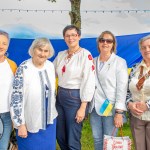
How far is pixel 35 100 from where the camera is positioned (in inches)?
95.3

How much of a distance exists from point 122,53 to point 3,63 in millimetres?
2891

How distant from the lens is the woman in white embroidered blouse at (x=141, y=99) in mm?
2510

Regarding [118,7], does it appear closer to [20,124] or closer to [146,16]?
[146,16]

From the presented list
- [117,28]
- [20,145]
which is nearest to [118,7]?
[117,28]

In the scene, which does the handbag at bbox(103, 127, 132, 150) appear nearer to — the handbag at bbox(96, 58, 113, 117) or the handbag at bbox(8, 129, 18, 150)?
the handbag at bbox(96, 58, 113, 117)

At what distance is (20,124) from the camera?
7.88ft

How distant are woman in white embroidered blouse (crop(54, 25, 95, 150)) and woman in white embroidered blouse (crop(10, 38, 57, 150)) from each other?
20 centimetres

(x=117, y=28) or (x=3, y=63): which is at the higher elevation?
(x=117, y=28)

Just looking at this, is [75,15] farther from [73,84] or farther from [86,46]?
[73,84]

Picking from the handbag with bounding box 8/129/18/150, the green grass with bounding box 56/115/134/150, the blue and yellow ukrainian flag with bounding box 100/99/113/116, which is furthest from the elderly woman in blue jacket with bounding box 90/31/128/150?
the green grass with bounding box 56/115/134/150

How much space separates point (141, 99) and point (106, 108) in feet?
1.00

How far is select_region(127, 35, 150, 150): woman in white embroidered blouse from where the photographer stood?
2.51 meters

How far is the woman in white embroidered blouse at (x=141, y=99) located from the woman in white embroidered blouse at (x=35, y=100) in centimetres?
63

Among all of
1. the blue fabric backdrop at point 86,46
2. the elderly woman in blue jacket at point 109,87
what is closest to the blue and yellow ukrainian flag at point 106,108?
the elderly woman in blue jacket at point 109,87
